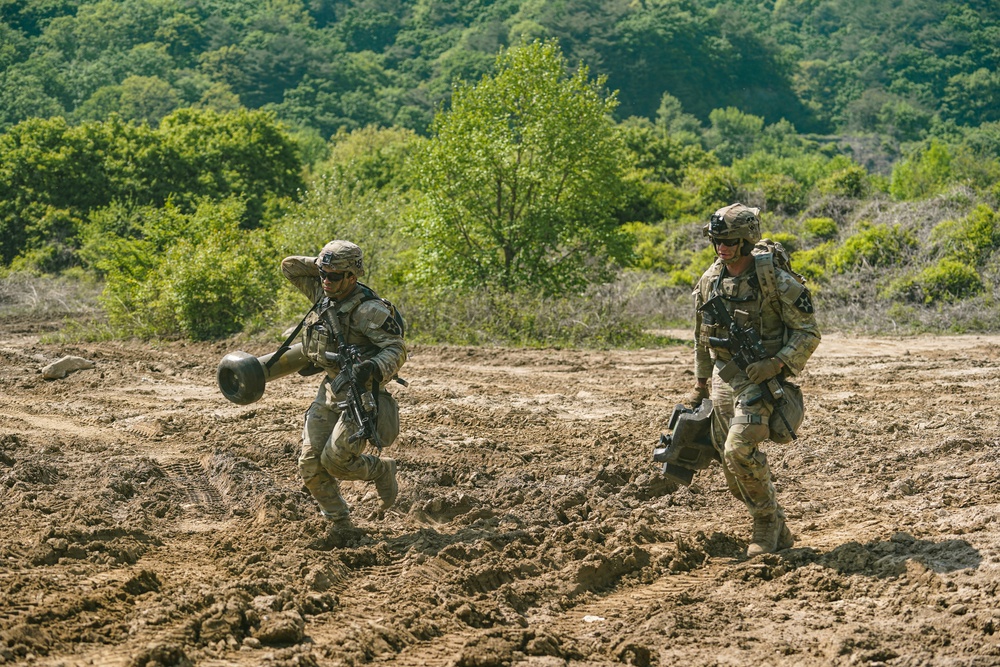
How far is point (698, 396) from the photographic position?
6.71 meters

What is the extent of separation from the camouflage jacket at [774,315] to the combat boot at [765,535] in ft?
2.99

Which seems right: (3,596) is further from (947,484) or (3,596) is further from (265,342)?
(265,342)

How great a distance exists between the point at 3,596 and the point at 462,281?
12.5 meters

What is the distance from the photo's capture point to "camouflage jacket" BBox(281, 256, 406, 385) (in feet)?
22.1

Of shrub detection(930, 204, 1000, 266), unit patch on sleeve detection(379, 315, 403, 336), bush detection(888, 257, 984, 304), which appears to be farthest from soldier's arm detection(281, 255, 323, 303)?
shrub detection(930, 204, 1000, 266)

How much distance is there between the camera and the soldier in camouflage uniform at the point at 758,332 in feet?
20.5

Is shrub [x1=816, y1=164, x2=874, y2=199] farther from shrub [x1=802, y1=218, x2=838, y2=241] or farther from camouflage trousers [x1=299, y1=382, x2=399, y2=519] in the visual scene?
camouflage trousers [x1=299, y1=382, x2=399, y2=519]

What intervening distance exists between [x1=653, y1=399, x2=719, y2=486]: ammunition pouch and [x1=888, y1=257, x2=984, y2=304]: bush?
496 inches

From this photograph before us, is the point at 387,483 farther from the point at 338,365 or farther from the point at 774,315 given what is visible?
the point at 774,315

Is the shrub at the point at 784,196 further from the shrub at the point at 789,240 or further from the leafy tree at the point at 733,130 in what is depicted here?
the leafy tree at the point at 733,130

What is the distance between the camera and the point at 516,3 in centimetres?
10031

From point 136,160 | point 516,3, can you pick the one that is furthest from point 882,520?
point 516,3

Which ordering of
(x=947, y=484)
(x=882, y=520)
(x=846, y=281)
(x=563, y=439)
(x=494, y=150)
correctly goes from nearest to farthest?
(x=882, y=520)
(x=947, y=484)
(x=563, y=439)
(x=494, y=150)
(x=846, y=281)

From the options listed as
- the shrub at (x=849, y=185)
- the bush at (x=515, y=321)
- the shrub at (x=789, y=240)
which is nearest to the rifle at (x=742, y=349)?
the bush at (x=515, y=321)
